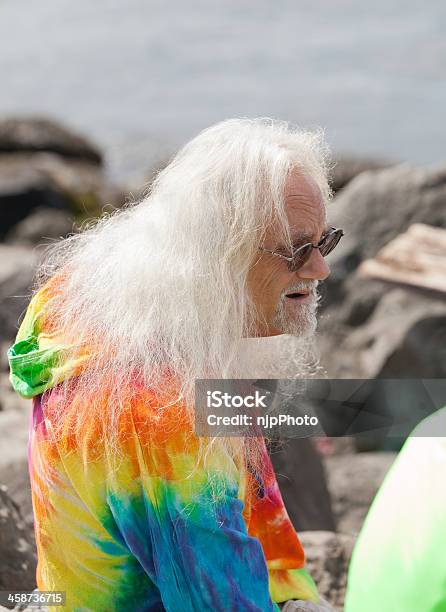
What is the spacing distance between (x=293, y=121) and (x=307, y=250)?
7.76 m

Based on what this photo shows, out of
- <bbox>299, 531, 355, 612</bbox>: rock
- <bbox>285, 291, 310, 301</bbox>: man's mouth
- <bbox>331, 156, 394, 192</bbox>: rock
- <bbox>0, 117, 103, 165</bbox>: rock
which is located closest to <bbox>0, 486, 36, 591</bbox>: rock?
<bbox>299, 531, 355, 612</bbox>: rock

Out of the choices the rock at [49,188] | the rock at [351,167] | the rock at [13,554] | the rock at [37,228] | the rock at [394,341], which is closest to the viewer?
the rock at [13,554]

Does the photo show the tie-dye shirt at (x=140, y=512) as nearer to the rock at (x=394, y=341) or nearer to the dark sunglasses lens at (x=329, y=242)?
the dark sunglasses lens at (x=329, y=242)

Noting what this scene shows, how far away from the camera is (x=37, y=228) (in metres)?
5.99

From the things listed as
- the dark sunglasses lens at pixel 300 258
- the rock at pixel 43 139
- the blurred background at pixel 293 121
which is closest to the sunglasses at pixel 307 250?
the dark sunglasses lens at pixel 300 258

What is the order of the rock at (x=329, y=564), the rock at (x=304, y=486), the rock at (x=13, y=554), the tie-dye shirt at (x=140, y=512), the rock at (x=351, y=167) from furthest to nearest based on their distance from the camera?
the rock at (x=351, y=167) → the rock at (x=304, y=486) → the rock at (x=329, y=564) → the rock at (x=13, y=554) → the tie-dye shirt at (x=140, y=512)

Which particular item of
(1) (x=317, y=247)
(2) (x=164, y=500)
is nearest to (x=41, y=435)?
(2) (x=164, y=500)

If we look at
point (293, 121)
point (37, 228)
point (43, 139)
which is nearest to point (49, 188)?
point (37, 228)

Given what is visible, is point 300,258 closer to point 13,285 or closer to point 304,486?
point 304,486

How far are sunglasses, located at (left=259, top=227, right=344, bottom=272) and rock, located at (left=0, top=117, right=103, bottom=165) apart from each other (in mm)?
6461

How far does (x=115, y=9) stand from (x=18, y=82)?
2628mm

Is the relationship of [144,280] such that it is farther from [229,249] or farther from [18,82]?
[18,82]

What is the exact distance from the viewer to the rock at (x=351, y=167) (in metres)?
6.55

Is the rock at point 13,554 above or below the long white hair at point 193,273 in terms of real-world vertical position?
below
